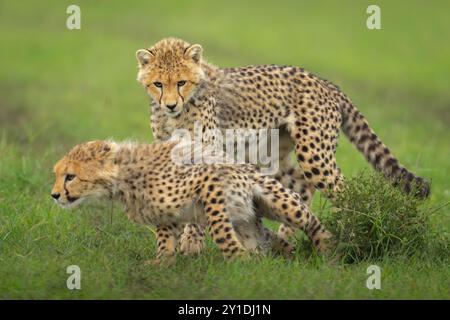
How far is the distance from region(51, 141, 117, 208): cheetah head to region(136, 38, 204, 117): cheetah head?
82 centimetres

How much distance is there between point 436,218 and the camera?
26.7 feet

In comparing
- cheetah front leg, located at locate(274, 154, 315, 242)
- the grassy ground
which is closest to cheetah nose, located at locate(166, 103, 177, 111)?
the grassy ground

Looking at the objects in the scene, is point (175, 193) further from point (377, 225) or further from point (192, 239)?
point (377, 225)

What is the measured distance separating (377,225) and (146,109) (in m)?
8.07

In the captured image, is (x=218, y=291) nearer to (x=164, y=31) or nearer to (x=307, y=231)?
(x=307, y=231)

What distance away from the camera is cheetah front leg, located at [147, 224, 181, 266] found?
666cm

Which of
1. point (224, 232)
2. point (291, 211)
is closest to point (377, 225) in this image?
point (291, 211)

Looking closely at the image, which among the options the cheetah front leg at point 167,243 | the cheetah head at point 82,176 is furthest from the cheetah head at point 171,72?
the cheetah front leg at point 167,243

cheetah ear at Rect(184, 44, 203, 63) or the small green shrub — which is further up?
cheetah ear at Rect(184, 44, 203, 63)

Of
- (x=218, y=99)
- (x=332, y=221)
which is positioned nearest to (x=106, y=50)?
(x=218, y=99)

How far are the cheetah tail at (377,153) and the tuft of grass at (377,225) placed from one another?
1.16 ft

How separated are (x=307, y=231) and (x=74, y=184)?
5.28ft

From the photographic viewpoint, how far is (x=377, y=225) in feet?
22.3

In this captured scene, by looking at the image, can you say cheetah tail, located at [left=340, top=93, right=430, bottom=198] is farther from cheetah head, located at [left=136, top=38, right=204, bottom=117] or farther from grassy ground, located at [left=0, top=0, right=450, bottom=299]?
cheetah head, located at [left=136, top=38, right=204, bottom=117]
